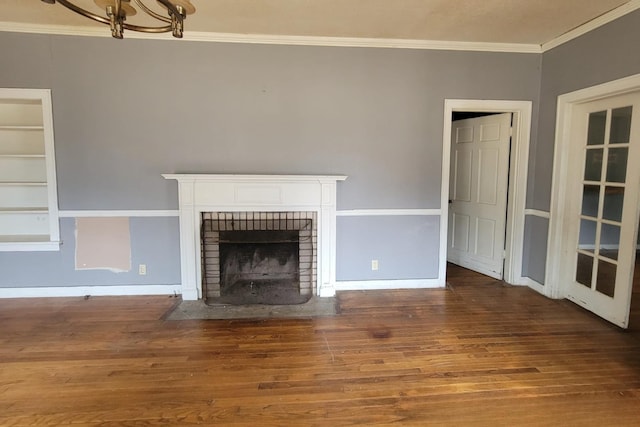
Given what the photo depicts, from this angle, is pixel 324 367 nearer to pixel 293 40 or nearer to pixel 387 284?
pixel 387 284

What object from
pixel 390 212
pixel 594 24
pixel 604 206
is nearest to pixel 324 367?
pixel 390 212

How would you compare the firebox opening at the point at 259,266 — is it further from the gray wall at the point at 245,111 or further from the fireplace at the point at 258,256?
the gray wall at the point at 245,111

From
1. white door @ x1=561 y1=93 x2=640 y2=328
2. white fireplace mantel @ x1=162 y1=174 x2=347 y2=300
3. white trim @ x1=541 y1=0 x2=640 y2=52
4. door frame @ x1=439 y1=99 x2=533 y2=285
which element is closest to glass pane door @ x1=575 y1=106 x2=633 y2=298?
white door @ x1=561 y1=93 x2=640 y2=328

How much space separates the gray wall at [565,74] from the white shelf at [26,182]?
4.87 meters

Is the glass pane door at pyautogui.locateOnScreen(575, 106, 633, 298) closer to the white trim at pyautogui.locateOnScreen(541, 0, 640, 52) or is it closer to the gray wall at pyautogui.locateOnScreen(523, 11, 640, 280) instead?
the gray wall at pyautogui.locateOnScreen(523, 11, 640, 280)

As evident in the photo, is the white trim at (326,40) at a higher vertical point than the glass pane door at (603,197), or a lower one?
higher

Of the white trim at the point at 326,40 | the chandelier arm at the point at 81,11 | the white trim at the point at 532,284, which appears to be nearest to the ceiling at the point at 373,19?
the white trim at the point at 326,40

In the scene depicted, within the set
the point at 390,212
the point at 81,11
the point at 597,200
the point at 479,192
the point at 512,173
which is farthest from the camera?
the point at 479,192

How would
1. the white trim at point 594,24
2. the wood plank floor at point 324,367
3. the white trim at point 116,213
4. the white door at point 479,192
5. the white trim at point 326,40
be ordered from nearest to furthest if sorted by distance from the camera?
the wood plank floor at point 324,367
the white trim at point 594,24
the white trim at point 326,40
the white trim at point 116,213
the white door at point 479,192

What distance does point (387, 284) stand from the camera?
3.90m

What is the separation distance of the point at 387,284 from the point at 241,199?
178 centimetres

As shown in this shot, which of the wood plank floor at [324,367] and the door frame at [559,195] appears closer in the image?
the wood plank floor at [324,367]

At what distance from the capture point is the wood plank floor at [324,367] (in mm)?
1955

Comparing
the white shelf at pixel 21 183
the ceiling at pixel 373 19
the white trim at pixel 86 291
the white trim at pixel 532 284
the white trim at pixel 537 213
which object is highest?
the ceiling at pixel 373 19
